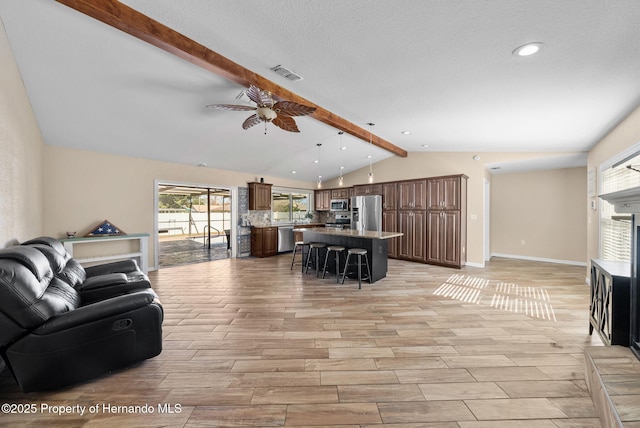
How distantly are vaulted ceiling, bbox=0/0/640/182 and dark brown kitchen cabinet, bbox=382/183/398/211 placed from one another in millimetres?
2340

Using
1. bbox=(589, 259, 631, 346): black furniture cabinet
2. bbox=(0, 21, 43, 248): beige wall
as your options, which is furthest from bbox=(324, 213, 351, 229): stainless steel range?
bbox=(0, 21, 43, 248): beige wall

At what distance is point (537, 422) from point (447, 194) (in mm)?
4981

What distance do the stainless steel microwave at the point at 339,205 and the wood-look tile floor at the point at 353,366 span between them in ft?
14.4

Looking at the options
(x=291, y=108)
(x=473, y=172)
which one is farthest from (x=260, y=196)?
(x=473, y=172)

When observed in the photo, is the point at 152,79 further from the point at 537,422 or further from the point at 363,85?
the point at 537,422

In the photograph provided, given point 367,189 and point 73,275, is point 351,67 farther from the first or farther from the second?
point 367,189

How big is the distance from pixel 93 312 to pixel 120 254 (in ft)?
12.7

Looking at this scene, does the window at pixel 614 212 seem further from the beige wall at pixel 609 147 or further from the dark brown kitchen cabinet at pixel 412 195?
the dark brown kitchen cabinet at pixel 412 195

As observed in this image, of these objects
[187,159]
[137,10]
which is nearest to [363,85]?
[137,10]

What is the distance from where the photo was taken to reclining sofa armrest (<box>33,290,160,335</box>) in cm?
177

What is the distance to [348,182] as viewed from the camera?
27.9 ft

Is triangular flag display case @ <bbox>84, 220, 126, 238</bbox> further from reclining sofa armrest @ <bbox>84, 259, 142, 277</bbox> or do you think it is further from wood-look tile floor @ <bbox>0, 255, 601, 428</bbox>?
wood-look tile floor @ <bbox>0, 255, 601, 428</bbox>

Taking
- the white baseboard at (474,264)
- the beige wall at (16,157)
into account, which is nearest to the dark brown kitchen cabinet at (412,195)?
the white baseboard at (474,264)

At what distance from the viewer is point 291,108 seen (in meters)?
3.05
